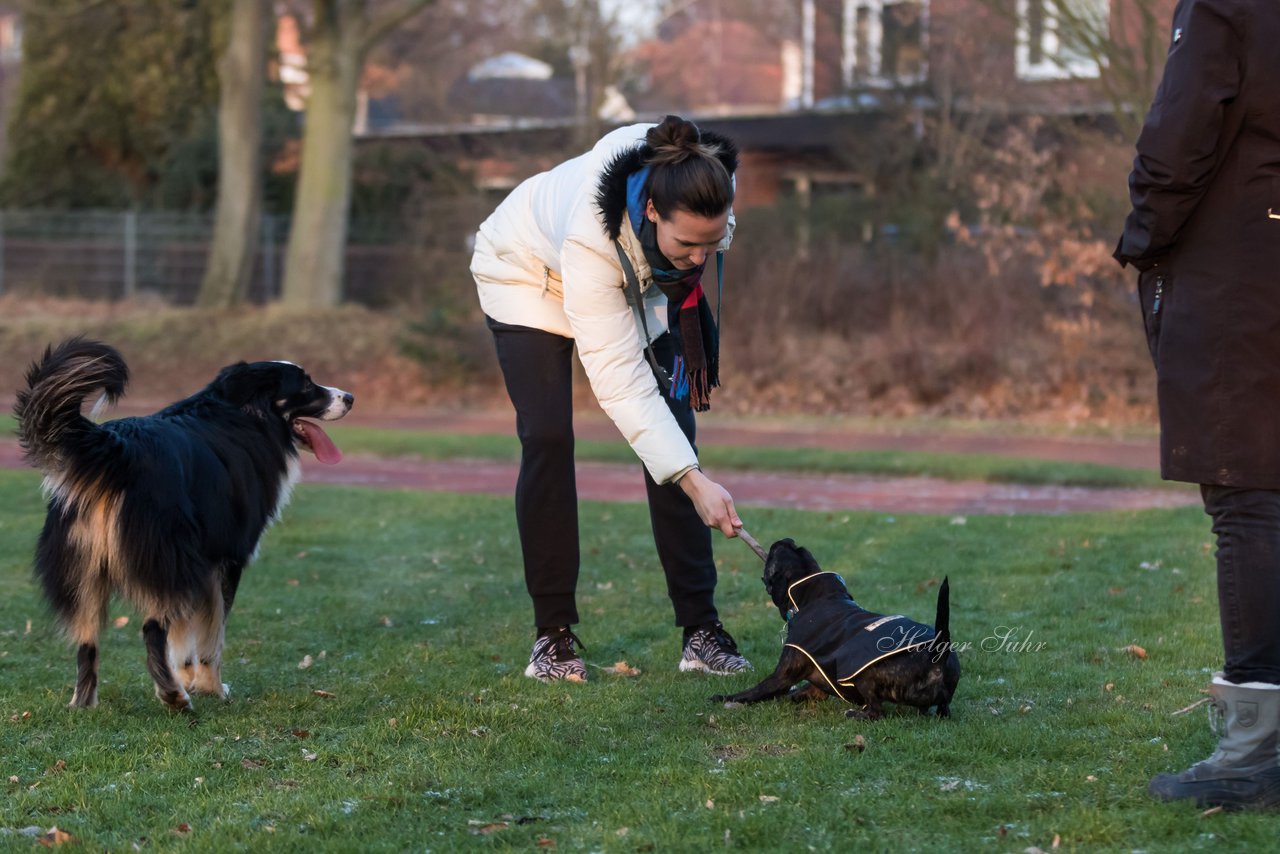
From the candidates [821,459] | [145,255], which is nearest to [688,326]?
[821,459]

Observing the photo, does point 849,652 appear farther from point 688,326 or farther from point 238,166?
point 238,166

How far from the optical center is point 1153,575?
23.6ft

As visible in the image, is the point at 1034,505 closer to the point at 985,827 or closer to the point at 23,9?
the point at 985,827

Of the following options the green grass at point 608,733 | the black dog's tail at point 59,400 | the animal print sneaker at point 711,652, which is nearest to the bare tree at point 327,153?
the green grass at point 608,733

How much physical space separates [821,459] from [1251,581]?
9.27 meters

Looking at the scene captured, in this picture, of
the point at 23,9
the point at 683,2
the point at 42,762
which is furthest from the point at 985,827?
the point at 683,2

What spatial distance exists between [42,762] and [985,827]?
279 cm

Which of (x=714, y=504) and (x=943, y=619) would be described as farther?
(x=714, y=504)

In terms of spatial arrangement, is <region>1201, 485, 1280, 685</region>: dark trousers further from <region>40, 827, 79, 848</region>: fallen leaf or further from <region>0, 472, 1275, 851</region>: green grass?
<region>40, 827, 79, 848</region>: fallen leaf

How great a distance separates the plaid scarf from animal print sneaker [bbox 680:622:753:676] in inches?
34.4

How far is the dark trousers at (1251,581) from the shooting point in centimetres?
349

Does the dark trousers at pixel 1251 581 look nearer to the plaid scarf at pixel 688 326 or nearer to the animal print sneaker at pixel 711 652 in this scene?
the plaid scarf at pixel 688 326

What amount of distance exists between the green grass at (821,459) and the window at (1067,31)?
4.86 meters

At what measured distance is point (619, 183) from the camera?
15.0 ft
